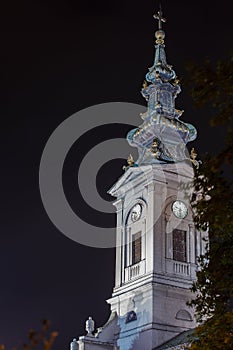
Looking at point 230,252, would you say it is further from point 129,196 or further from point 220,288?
point 129,196

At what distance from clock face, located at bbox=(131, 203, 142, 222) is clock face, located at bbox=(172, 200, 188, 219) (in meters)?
2.13

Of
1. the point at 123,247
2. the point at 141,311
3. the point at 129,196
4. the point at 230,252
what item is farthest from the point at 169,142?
the point at 230,252

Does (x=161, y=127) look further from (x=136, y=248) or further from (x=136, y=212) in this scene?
(x=136, y=248)

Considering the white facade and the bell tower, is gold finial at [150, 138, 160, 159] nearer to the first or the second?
the bell tower

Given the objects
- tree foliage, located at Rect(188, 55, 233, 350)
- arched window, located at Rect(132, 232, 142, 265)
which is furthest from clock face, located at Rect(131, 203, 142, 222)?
tree foliage, located at Rect(188, 55, 233, 350)

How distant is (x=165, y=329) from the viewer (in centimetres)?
4047

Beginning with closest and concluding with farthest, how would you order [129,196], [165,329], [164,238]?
1. [165,329]
2. [164,238]
3. [129,196]

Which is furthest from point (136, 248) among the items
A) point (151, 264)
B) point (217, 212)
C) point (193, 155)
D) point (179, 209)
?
point (217, 212)

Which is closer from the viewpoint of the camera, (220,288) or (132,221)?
(220,288)

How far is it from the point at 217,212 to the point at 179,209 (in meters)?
27.6

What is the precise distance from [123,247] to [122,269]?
1.39 meters

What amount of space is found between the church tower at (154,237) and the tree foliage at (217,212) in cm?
1894

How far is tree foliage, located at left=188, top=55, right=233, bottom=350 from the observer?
1538cm

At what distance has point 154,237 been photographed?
42625 millimetres
